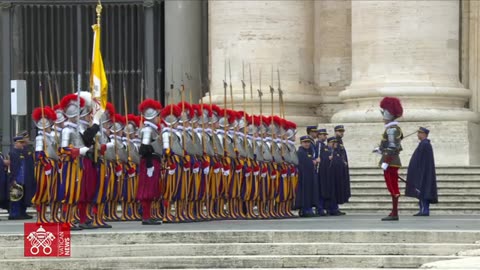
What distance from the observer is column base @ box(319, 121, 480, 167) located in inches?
1048

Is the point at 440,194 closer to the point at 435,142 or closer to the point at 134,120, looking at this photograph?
the point at 435,142

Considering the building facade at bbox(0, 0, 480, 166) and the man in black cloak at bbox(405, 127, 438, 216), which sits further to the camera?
the building facade at bbox(0, 0, 480, 166)

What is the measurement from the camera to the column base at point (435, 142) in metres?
26.6

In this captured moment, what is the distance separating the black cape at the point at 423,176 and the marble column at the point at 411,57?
11.2 ft

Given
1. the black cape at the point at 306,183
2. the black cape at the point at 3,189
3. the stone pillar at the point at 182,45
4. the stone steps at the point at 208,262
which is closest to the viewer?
the stone steps at the point at 208,262

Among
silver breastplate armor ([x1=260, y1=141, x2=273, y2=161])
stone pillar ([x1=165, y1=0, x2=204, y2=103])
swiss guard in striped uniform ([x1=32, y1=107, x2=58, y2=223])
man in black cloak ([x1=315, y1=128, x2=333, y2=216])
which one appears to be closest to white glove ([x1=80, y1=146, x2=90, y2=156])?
swiss guard in striped uniform ([x1=32, y1=107, x2=58, y2=223])

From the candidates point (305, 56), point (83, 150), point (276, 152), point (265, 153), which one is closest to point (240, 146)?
point (265, 153)

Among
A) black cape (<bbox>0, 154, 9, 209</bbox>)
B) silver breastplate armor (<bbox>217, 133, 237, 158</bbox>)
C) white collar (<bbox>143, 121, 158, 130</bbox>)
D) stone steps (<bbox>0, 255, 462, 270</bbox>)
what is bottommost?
stone steps (<bbox>0, 255, 462, 270</bbox>)

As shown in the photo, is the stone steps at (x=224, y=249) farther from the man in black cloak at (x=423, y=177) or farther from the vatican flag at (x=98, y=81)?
the man in black cloak at (x=423, y=177)

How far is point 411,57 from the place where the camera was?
1078 inches

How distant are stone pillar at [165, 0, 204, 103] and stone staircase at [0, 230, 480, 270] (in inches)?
490

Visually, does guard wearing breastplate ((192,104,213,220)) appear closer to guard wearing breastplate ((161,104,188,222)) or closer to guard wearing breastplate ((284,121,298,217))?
guard wearing breastplate ((161,104,188,222))

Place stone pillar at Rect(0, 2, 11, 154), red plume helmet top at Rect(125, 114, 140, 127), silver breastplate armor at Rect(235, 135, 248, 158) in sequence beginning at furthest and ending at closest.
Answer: stone pillar at Rect(0, 2, 11, 154)
silver breastplate armor at Rect(235, 135, 248, 158)
red plume helmet top at Rect(125, 114, 140, 127)

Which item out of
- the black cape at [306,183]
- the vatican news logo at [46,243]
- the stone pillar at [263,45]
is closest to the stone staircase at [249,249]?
the vatican news logo at [46,243]
